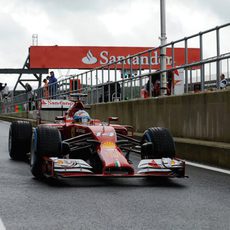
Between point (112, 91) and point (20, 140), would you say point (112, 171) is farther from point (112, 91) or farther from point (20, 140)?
point (112, 91)

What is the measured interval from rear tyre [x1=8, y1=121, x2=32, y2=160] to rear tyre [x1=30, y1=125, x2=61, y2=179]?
93.8 inches

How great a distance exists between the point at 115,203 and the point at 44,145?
76.3 inches

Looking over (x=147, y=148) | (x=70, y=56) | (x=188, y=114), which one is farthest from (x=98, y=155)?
(x=70, y=56)

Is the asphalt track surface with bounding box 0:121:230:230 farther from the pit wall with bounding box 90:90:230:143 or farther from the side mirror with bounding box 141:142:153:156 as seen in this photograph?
the pit wall with bounding box 90:90:230:143

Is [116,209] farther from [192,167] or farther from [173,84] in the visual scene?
[173,84]

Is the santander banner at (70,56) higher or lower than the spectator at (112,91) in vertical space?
higher

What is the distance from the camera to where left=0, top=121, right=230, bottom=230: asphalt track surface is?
5609mm

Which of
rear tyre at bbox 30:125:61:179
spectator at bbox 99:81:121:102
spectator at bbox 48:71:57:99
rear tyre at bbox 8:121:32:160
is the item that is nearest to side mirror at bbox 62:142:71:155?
rear tyre at bbox 30:125:61:179

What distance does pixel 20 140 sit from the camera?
10.9 metres

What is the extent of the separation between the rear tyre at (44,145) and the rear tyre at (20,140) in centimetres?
238

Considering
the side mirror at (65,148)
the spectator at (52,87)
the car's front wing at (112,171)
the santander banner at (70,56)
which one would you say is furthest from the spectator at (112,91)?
the santander banner at (70,56)

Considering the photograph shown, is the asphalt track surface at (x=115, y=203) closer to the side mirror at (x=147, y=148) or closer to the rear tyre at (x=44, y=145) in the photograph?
the rear tyre at (x=44, y=145)

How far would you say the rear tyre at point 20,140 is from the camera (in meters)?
10.9

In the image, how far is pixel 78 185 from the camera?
8.05 metres
